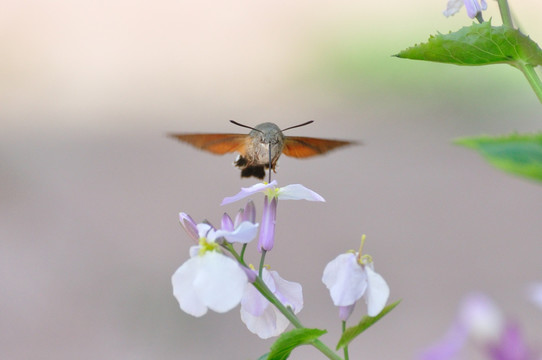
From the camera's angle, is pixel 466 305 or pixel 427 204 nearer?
pixel 466 305

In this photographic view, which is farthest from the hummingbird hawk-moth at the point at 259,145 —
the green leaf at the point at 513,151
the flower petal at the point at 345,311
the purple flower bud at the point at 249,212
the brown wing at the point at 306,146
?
the green leaf at the point at 513,151

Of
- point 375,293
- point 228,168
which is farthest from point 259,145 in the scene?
point 228,168

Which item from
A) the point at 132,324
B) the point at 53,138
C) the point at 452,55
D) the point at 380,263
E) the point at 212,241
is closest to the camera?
the point at 212,241

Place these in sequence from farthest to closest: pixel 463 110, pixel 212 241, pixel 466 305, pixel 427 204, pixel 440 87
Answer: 1. pixel 440 87
2. pixel 463 110
3. pixel 427 204
4. pixel 212 241
5. pixel 466 305

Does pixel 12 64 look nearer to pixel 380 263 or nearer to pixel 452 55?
pixel 380 263

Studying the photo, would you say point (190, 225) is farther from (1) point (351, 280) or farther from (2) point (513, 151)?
(2) point (513, 151)

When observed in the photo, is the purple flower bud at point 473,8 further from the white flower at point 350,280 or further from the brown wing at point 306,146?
the brown wing at point 306,146

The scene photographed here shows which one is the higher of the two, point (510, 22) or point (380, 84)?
point (510, 22)

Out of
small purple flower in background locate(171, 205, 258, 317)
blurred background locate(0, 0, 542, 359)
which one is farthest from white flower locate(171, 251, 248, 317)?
blurred background locate(0, 0, 542, 359)

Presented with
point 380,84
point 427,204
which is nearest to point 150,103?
point 380,84
